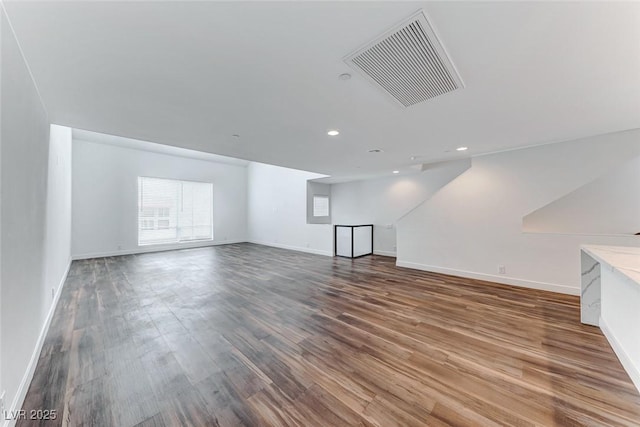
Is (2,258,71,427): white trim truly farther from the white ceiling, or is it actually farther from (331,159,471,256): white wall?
(331,159,471,256): white wall

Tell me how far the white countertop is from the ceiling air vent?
1.75 meters

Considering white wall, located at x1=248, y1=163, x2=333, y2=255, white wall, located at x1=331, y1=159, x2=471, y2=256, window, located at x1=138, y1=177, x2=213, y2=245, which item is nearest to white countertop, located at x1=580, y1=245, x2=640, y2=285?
white wall, located at x1=331, y1=159, x2=471, y2=256

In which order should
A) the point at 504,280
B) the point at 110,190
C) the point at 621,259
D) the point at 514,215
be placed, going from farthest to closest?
the point at 110,190
the point at 504,280
the point at 514,215
the point at 621,259

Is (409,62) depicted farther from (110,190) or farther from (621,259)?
(110,190)

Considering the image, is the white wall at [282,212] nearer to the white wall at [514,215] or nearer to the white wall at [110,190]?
the white wall at [110,190]

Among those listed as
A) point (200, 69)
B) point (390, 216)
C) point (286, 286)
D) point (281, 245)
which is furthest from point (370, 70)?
point (281, 245)

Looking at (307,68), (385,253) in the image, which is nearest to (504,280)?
(385,253)

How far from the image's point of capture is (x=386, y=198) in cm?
686

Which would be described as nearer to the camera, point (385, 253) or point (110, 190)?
point (110, 190)

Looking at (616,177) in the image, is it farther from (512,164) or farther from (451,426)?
(451,426)

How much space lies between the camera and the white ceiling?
1204 mm

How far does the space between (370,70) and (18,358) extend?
3.17 m

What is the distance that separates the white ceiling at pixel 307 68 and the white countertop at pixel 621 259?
1.44 m

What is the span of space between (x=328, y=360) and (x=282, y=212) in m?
6.57
